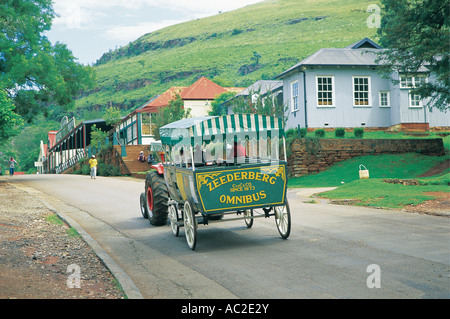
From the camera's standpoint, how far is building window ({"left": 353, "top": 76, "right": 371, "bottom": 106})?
34.9 metres

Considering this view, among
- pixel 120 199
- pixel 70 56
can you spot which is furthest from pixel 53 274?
pixel 70 56

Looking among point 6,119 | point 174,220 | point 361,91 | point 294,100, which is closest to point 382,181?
point 174,220

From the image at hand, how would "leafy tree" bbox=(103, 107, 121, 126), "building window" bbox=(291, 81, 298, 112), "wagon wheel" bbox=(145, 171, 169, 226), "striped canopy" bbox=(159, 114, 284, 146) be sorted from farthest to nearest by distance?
"leafy tree" bbox=(103, 107, 121, 126) < "building window" bbox=(291, 81, 298, 112) < "wagon wheel" bbox=(145, 171, 169, 226) < "striped canopy" bbox=(159, 114, 284, 146)

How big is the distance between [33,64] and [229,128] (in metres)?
25.8

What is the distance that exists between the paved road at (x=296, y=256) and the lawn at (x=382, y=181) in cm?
227

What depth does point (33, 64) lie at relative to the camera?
32281 mm

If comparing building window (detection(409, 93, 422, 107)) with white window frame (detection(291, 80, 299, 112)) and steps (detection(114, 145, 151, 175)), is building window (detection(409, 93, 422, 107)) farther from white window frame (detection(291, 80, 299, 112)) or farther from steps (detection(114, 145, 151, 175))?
steps (detection(114, 145, 151, 175))

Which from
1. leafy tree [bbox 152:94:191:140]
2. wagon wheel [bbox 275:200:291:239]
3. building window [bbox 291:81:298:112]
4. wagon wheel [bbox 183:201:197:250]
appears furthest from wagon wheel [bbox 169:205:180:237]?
leafy tree [bbox 152:94:191:140]

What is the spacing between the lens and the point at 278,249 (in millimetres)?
9586

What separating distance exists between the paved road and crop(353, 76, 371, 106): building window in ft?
69.4

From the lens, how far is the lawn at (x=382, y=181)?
1685 centimetres

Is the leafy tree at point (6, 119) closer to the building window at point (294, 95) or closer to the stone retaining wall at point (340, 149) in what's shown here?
the stone retaining wall at point (340, 149)

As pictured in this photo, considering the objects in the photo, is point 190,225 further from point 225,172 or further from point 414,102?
point 414,102
